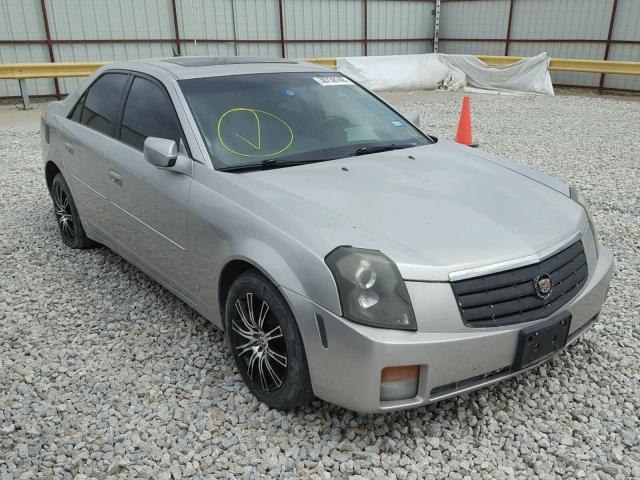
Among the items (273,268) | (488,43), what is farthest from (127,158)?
(488,43)

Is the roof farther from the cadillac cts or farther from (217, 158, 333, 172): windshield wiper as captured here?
(217, 158, 333, 172): windshield wiper

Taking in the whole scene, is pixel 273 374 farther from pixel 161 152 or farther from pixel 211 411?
pixel 161 152

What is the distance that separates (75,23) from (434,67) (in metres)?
9.38

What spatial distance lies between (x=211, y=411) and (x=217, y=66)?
2.18 metres

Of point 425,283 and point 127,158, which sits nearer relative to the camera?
point 425,283

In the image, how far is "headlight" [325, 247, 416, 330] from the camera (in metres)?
2.31

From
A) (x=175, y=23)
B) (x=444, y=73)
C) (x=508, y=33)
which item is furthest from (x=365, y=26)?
(x=175, y=23)

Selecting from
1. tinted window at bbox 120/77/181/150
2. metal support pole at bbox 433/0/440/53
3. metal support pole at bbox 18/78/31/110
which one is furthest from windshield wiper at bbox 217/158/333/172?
metal support pole at bbox 433/0/440/53

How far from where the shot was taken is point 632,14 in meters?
15.1

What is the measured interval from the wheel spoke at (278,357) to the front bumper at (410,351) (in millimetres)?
201

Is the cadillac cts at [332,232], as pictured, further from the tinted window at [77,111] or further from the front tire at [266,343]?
the tinted window at [77,111]

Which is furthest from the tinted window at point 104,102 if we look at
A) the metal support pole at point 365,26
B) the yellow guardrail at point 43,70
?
the metal support pole at point 365,26

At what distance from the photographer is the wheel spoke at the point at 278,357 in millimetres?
2658

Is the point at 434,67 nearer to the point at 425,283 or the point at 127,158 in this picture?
the point at 127,158
